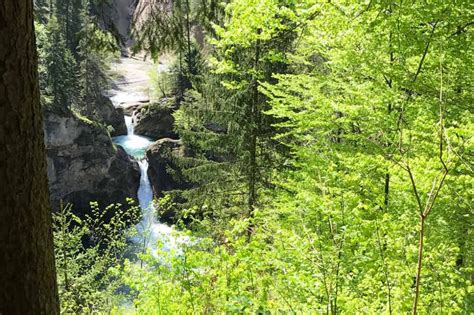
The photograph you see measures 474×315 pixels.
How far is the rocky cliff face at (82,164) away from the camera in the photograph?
25484 mm

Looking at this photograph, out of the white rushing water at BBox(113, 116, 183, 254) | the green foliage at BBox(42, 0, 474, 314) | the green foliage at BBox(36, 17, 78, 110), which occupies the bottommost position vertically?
the white rushing water at BBox(113, 116, 183, 254)

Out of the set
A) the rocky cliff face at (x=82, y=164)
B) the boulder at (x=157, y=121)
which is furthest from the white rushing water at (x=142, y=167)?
the rocky cliff face at (x=82, y=164)

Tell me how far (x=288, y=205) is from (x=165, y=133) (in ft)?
90.5

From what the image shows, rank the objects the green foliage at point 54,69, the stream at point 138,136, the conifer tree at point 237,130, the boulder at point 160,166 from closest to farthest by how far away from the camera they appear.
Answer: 1. the conifer tree at point 237,130
2. the stream at point 138,136
3. the green foliage at point 54,69
4. the boulder at point 160,166

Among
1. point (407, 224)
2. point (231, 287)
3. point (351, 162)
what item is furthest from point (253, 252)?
point (351, 162)

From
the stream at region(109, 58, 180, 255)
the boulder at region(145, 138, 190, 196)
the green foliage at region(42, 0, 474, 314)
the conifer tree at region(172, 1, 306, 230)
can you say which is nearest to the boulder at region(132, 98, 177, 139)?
the stream at region(109, 58, 180, 255)

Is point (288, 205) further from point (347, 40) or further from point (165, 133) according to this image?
point (165, 133)

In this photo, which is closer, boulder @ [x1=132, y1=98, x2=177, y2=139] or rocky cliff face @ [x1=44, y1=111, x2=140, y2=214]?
rocky cliff face @ [x1=44, y1=111, x2=140, y2=214]

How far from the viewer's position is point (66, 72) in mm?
27453

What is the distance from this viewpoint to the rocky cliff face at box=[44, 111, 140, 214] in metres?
25.5

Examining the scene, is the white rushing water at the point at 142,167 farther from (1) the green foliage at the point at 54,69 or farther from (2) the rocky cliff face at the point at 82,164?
(1) the green foliage at the point at 54,69

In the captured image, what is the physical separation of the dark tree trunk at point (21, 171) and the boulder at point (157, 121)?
1257 inches

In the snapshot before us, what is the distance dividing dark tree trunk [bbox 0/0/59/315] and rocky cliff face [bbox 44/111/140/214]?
2498cm

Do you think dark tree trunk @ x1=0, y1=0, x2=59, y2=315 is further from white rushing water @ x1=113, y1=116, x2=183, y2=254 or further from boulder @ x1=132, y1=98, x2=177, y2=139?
boulder @ x1=132, y1=98, x2=177, y2=139
